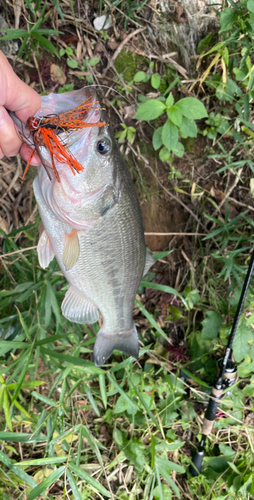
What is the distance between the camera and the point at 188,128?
2.42m

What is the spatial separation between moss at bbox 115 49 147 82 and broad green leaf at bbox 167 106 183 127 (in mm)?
577

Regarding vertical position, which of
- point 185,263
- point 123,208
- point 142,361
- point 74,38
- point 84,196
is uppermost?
point 74,38

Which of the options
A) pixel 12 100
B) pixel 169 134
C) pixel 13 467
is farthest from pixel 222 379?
pixel 12 100

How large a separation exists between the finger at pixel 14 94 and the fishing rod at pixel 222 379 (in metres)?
1.73

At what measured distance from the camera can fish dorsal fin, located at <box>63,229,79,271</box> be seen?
1.66 meters

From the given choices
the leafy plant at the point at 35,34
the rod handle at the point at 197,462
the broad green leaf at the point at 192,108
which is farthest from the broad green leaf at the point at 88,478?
the leafy plant at the point at 35,34

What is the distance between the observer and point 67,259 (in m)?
1.67

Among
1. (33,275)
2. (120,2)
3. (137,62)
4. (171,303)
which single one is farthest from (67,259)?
(120,2)

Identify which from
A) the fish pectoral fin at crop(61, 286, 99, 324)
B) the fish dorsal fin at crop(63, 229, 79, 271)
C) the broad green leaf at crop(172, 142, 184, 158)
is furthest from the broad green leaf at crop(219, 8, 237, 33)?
the fish pectoral fin at crop(61, 286, 99, 324)

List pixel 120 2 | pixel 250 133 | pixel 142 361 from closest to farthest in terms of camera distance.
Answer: pixel 120 2, pixel 250 133, pixel 142 361

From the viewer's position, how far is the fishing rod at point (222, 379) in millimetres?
2266

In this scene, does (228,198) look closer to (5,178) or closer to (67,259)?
(67,259)

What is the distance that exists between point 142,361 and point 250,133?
2.24 metres

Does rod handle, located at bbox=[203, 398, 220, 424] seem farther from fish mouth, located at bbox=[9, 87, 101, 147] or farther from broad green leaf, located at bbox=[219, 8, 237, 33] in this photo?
broad green leaf, located at bbox=[219, 8, 237, 33]
